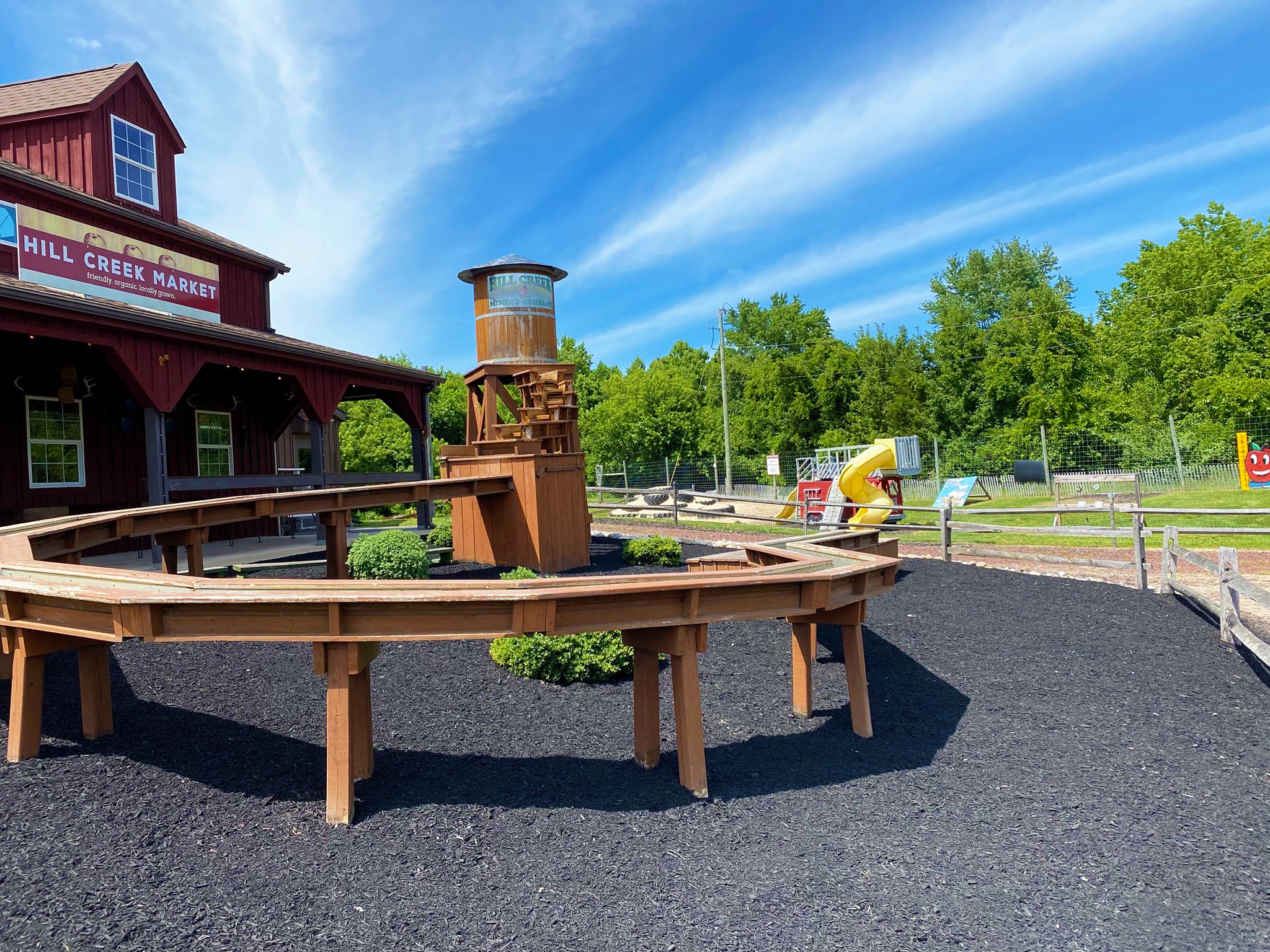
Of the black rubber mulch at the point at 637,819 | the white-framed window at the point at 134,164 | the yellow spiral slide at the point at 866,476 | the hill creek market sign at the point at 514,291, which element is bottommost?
the black rubber mulch at the point at 637,819

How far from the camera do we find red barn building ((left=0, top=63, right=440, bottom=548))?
10.0m

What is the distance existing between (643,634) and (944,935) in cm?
190

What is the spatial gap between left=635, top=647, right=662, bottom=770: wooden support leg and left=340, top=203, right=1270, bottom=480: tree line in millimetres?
31133

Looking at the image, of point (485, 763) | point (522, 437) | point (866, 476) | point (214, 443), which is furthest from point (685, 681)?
point (866, 476)

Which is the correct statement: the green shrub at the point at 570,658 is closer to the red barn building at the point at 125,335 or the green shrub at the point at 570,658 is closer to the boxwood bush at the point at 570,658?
the boxwood bush at the point at 570,658

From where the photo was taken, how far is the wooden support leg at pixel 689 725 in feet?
12.9

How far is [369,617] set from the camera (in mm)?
3492

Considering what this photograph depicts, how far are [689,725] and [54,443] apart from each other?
1157 centimetres

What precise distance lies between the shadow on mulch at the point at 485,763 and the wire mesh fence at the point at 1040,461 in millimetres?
20560

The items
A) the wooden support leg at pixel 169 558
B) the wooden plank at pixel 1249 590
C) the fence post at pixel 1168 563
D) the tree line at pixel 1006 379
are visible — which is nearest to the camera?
the wooden plank at pixel 1249 590

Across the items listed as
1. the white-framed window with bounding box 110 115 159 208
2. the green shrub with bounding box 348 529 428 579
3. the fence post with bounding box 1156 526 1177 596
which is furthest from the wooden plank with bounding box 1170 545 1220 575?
the white-framed window with bounding box 110 115 159 208

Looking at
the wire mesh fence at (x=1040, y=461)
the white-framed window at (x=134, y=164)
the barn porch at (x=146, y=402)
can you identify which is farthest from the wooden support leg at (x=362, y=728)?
the wire mesh fence at (x=1040, y=461)

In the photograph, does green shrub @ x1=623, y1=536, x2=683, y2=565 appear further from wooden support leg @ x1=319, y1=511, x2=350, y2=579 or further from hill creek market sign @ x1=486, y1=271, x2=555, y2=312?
hill creek market sign @ x1=486, y1=271, x2=555, y2=312

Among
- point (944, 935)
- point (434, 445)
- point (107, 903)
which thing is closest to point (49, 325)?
point (107, 903)
